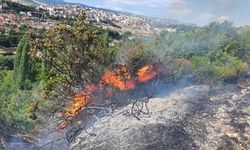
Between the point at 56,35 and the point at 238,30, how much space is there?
2195 centimetres

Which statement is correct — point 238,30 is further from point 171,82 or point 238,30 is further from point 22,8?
point 22,8

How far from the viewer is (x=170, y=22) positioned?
41.4 m

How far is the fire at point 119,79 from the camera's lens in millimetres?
19062

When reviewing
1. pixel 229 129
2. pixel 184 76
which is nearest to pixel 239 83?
pixel 184 76

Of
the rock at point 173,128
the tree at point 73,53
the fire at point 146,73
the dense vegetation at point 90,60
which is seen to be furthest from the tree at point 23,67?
the rock at point 173,128

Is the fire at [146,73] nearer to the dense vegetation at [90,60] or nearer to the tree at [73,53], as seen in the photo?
the dense vegetation at [90,60]

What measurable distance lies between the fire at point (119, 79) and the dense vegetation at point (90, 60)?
54 centimetres

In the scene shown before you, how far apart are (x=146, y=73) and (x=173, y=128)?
7831mm

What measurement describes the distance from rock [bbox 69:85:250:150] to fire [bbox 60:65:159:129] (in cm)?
218

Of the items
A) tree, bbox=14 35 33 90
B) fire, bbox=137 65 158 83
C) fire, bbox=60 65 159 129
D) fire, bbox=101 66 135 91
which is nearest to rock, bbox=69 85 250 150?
fire, bbox=60 65 159 129

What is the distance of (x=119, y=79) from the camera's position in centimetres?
1962

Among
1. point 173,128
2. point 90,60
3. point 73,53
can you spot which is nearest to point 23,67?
point 90,60

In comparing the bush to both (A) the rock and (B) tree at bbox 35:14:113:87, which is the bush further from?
(A) the rock

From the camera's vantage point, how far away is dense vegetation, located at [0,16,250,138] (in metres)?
17.9
